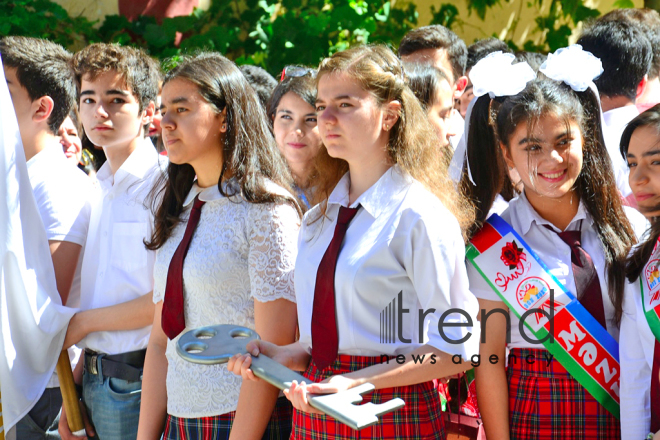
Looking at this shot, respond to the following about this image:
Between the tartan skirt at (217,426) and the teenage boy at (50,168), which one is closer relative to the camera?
the tartan skirt at (217,426)

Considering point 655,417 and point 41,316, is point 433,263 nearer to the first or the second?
point 655,417

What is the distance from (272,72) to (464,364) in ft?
11.6

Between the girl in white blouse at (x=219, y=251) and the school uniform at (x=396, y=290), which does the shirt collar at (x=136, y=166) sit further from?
the school uniform at (x=396, y=290)

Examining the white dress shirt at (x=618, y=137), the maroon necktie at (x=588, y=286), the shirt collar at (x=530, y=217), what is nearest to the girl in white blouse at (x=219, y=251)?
the shirt collar at (x=530, y=217)

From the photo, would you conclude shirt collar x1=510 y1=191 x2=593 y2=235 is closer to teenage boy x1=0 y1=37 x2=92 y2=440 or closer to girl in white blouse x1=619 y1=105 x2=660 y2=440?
girl in white blouse x1=619 y1=105 x2=660 y2=440

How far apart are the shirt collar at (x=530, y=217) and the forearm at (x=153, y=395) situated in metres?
1.15

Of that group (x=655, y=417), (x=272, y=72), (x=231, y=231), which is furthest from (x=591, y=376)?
(x=272, y=72)

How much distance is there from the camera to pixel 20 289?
7.44 feet

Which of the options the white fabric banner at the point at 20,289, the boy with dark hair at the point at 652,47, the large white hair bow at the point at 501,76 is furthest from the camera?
the boy with dark hair at the point at 652,47

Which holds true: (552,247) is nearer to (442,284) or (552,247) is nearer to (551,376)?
(551,376)

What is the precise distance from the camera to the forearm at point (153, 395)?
7.22 ft

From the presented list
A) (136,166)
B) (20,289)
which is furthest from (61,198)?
(20,289)

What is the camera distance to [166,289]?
210 cm

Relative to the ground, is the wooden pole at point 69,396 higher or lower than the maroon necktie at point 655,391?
lower
